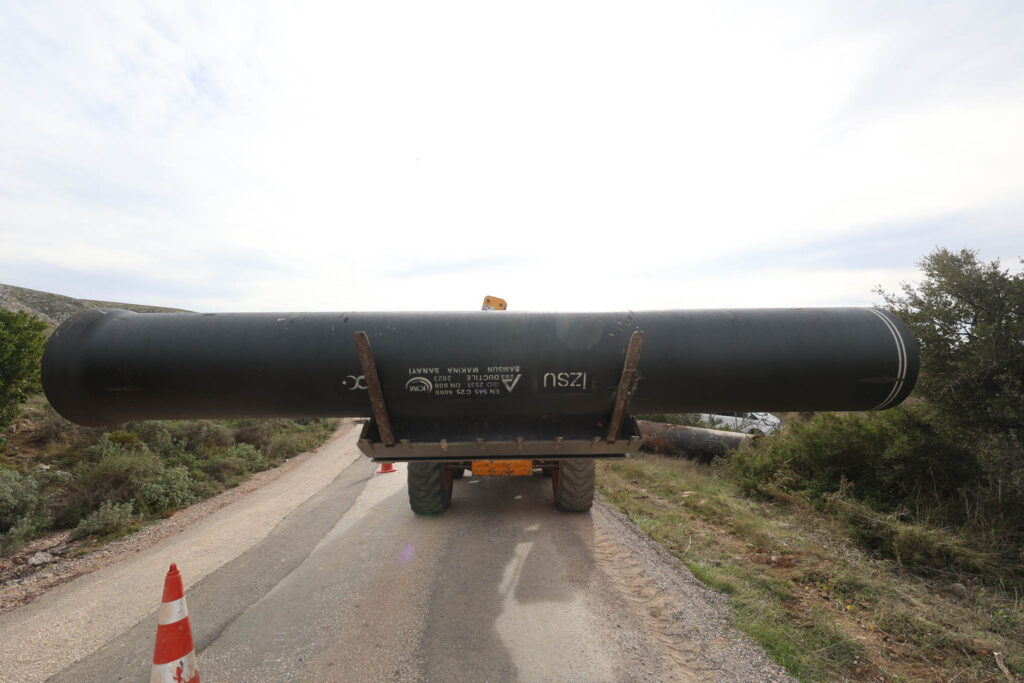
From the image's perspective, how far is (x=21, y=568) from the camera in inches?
225

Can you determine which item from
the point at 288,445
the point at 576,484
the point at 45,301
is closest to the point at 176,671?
the point at 576,484

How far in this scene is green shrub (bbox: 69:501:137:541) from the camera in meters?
6.84

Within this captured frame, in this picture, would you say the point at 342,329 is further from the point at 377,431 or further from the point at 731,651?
the point at 731,651

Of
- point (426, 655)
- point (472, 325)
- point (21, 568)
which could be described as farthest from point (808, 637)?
point (21, 568)

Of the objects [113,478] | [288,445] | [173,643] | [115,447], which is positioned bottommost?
[288,445]

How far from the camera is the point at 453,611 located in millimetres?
4055

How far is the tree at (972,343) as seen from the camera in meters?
6.29

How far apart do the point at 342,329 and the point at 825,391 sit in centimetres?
340

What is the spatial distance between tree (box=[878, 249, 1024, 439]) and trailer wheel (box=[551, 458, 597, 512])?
5.72 metres

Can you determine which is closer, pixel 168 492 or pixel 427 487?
pixel 427 487

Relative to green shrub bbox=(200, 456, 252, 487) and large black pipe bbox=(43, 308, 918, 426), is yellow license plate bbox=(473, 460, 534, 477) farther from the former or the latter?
green shrub bbox=(200, 456, 252, 487)

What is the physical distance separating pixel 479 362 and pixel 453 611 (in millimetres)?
2690

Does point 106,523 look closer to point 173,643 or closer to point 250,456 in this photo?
point 250,456

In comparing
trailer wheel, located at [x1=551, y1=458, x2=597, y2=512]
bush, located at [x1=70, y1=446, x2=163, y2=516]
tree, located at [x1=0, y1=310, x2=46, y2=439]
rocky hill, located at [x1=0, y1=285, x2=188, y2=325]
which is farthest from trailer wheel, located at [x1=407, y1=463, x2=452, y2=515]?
rocky hill, located at [x1=0, y1=285, x2=188, y2=325]
